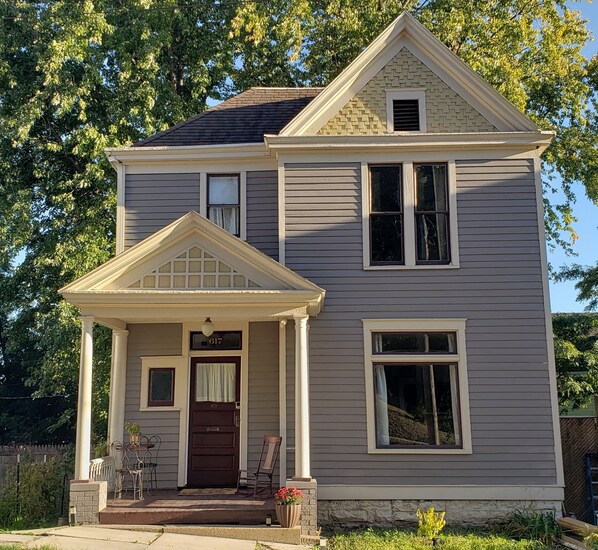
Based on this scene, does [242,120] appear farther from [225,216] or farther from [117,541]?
[117,541]

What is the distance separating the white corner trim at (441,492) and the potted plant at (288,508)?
47.0 inches

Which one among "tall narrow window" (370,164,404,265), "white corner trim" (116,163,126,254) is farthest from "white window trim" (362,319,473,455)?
"white corner trim" (116,163,126,254)

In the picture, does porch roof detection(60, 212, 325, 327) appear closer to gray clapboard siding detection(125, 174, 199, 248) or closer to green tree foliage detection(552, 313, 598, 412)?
gray clapboard siding detection(125, 174, 199, 248)

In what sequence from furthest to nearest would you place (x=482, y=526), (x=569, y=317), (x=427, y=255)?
(x=569, y=317), (x=427, y=255), (x=482, y=526)

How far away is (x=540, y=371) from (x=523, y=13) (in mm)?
12482

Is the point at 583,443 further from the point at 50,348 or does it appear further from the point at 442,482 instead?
the point at 50,348

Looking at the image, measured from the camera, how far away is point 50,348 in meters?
14.8

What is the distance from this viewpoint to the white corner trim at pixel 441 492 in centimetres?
872

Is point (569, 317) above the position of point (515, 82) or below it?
below

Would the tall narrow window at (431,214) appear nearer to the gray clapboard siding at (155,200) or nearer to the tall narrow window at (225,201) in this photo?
the tall narrow window at (225,201)

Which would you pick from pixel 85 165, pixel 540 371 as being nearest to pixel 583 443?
pixel 540 371

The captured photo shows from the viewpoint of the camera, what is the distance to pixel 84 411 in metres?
8.22

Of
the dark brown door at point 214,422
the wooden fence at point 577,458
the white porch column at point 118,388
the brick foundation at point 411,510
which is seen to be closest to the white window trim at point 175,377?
the dark brown door at point 214,422

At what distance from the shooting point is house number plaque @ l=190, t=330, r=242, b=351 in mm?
9938
